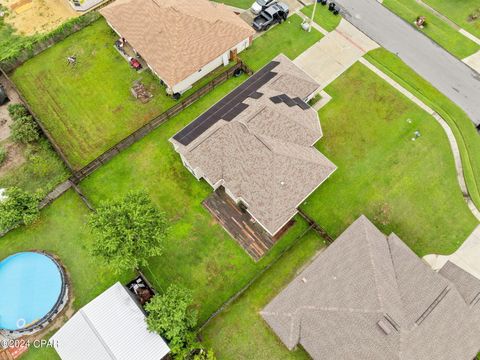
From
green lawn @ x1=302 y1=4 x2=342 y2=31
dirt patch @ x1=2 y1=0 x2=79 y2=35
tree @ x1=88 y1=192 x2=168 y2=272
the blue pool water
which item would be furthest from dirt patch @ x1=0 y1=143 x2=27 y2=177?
green lawn @ x1=302 y1=4 x2=342 y2=31

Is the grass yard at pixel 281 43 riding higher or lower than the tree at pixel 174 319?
higher

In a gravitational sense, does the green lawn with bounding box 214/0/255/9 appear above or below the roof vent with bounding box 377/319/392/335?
above

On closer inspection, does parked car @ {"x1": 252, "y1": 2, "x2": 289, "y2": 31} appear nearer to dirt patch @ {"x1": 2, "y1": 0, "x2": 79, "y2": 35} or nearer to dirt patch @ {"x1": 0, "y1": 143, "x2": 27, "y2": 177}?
dirt patch @ {"x1": 2, "y1": 0, "x2": 79, "y2": 35}

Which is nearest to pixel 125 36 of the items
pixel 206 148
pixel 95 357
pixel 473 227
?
pixel 206 148

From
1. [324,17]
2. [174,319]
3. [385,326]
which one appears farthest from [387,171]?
[174,319]

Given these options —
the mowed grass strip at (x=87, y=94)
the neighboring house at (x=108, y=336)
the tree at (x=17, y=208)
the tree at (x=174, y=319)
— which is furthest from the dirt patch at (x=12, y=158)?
the tree at (x=174, y=319)

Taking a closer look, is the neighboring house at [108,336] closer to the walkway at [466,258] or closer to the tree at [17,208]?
the tree at [17,208]

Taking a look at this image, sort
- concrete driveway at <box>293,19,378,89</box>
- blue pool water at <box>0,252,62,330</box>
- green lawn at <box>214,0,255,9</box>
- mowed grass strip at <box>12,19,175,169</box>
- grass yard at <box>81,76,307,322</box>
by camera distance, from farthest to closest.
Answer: green lawn at <box>214,0,255,9</box> → concrete driveway at <box>293,19,378,89</box> → mowed grass strip at <box>12,19,175,169</box> → grass yard at <box>81,76,307,322</box> → blue pool water at <box>0,252,62,330</box>
